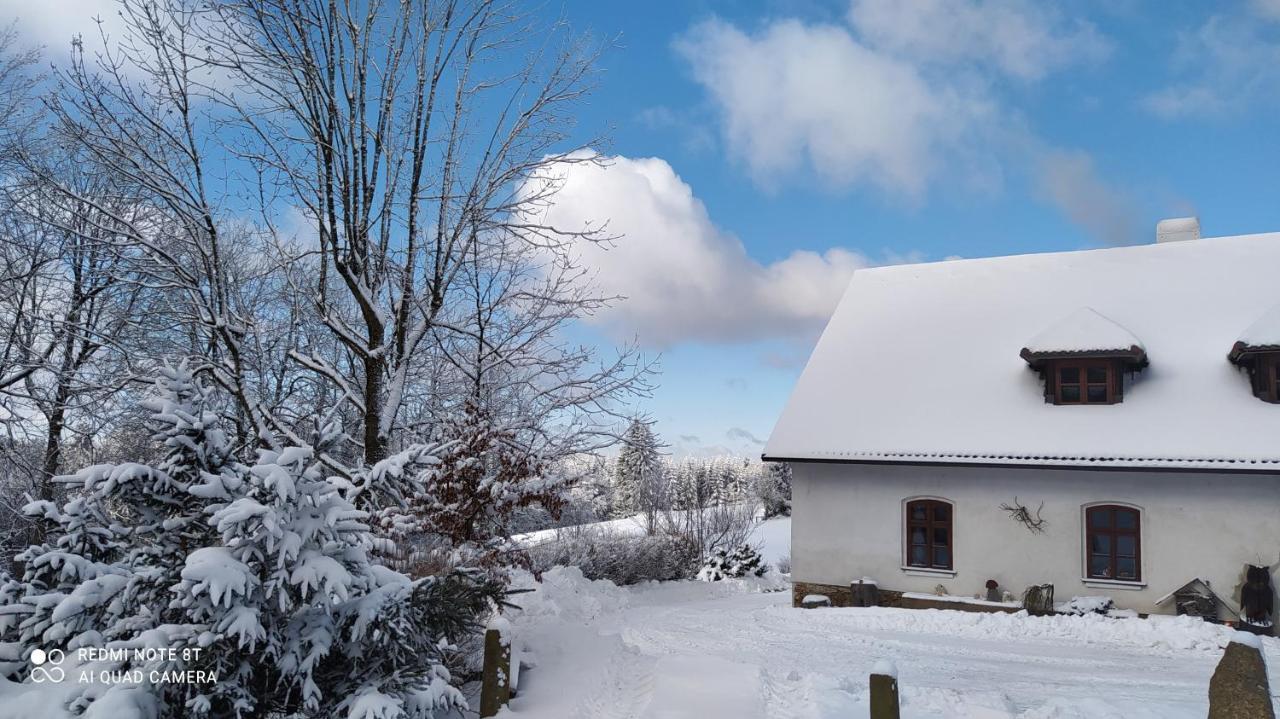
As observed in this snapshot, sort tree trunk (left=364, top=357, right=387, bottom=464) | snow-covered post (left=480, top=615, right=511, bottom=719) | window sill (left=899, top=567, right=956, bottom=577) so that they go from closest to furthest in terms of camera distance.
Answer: snow-covered post (left=480, top=615, right=511, bottom=719)
tree trunk (left=364, top=357, right=387, bottom=464)
window sill (left=899, top=567, right=956, bottom=577)

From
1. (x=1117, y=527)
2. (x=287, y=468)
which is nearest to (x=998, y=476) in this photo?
(x=1117, y=527)

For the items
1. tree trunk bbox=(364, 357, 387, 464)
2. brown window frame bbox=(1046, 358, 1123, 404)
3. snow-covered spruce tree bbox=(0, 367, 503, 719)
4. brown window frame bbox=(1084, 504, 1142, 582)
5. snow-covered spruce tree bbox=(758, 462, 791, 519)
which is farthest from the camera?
snow-covered spruce tree bbox=(758, 462, 791, 519)

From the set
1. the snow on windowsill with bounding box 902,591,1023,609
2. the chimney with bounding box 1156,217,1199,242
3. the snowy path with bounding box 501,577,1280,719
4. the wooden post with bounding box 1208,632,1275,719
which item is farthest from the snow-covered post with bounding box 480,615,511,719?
the chimney with bounding box 1156,217,1199,242

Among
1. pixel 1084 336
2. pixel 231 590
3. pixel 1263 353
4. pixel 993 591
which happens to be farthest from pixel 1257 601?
pixel 231 590

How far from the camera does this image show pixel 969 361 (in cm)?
1553

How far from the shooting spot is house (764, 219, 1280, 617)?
12344mm

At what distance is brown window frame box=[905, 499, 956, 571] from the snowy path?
1706mm

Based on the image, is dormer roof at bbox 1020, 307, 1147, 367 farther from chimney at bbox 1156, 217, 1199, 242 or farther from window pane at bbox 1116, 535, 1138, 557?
chimney at bbox 1156, 217, 1199, 242

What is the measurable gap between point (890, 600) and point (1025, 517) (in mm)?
2998

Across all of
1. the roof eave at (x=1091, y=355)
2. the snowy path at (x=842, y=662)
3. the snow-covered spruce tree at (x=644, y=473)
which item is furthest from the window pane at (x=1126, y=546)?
the snow-covered spruce tree at (x=644, y=473)

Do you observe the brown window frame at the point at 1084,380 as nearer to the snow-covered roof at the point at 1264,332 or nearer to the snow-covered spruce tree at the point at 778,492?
the snow-covered roof at the point at 1264,332

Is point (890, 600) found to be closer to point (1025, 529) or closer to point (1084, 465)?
point (1025, 529)

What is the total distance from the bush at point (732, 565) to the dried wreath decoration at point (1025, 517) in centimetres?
967

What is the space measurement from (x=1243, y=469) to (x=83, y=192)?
2378 centimetres
